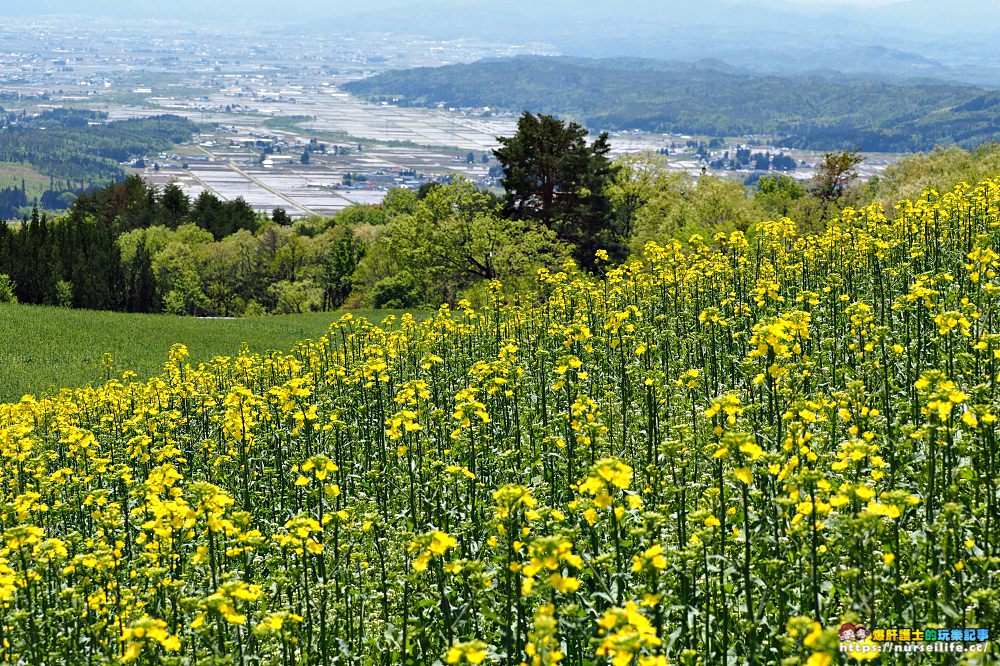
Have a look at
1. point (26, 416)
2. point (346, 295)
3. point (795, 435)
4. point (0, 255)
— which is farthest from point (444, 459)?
point (346, 295)

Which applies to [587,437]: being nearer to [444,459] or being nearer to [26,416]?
[444,459]

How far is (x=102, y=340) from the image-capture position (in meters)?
46.8

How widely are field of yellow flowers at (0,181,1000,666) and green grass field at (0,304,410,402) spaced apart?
80.1 ft

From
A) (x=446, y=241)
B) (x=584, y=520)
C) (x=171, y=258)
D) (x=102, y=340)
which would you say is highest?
(x=584, y=520)

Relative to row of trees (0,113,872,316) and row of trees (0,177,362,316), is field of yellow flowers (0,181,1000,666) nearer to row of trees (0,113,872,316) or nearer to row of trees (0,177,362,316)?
row of trees (0,113,872,316)

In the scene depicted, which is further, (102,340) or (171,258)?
(171,258)

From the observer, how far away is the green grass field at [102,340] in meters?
39.2

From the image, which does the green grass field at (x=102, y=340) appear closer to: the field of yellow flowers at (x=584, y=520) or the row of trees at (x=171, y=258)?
the row of trees at (x=171, y=258)

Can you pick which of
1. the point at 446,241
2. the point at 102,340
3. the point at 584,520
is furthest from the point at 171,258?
the point at 584,520

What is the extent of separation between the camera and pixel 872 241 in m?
18.3

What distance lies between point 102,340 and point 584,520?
43.2 m

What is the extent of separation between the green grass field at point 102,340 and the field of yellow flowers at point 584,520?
2442 centimetres

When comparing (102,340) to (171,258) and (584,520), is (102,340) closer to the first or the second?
(584,520)

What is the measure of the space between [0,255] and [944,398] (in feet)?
277
